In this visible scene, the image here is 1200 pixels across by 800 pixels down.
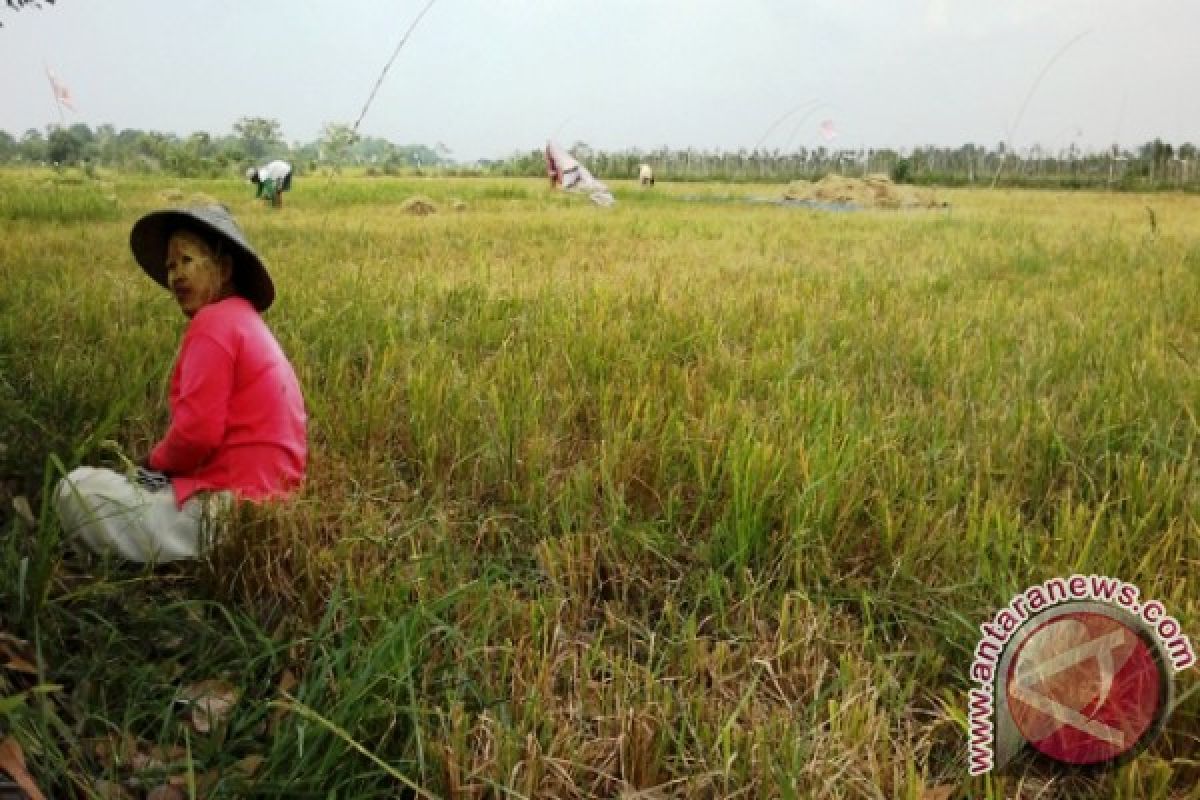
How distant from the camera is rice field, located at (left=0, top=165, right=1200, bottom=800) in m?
1.18

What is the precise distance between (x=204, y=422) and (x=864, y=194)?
14.5 meters

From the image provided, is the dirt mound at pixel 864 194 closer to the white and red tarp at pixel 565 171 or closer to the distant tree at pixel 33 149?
the white and red tarp at pixel 565 171

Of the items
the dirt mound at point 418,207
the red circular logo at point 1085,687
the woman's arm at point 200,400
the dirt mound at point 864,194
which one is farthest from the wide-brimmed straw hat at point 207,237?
the dirt mound at point 864,194

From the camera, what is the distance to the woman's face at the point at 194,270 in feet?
6.07

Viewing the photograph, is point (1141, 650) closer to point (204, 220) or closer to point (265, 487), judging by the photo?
point (265, 487)

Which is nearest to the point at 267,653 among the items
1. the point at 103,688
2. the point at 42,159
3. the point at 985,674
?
the point at 103,688

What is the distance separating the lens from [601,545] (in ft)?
5.74

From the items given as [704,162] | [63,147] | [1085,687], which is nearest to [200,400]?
[1085,687]

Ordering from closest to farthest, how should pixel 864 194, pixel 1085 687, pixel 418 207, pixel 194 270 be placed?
pixel 1085 687, pixel 194 270, pixel 418 207, pixel 864 194

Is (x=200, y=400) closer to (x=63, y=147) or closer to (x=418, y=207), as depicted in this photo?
(x=418, y=207)

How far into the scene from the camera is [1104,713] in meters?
1.08

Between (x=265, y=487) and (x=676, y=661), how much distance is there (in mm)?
1009

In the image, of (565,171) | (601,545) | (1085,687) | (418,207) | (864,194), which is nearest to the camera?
(1085,687)

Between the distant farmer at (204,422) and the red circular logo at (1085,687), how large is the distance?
58.4 inches
